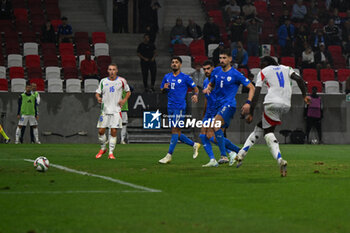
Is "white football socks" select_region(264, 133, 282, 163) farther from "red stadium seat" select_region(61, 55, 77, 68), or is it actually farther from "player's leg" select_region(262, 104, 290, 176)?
"red stadium seat" select_region(61, 55, 77, 68)

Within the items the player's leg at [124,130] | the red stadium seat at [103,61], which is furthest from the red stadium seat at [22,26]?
the player's leg at [124,130]

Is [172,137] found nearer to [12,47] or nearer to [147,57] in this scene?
[147,57]

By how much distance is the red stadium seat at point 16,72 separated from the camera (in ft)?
97.1

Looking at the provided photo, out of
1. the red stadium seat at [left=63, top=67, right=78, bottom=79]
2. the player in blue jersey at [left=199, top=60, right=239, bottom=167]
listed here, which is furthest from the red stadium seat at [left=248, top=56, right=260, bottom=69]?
the player in blue jersey at [left=199, top=60, right=239, bottom=167]

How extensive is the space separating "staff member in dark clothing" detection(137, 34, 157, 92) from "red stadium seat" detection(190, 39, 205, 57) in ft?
9.56

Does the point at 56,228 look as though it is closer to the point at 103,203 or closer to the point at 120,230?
the point at 120,230

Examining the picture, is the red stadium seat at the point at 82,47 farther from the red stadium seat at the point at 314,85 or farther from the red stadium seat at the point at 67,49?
the red stadium seat at the point at 314,85

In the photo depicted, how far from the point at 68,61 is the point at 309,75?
32.2 ft

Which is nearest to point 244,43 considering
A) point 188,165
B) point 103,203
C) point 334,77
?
point 334,77

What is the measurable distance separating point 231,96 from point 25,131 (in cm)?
1588

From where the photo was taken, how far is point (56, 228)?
6766mm

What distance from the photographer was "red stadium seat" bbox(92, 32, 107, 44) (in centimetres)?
3247

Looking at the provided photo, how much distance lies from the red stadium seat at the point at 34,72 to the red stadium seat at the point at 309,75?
10651mm

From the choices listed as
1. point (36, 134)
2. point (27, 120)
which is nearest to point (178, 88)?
point (27, 120)
